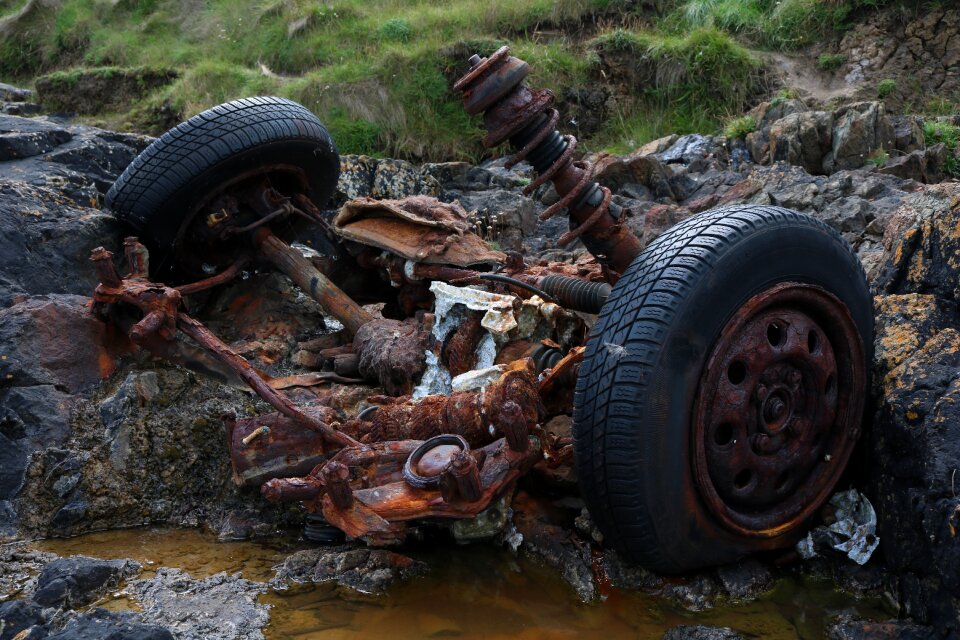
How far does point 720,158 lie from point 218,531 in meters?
6.31

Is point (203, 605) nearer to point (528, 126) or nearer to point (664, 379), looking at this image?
point (664, 379)

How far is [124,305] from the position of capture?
386cm

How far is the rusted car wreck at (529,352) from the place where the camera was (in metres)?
2.70

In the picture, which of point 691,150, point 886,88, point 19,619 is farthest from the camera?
point 886,88

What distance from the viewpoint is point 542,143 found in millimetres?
3525

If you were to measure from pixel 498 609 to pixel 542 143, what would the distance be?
184 cm

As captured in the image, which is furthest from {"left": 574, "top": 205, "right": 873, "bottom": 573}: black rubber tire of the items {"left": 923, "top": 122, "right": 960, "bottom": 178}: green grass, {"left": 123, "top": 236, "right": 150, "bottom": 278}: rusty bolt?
{"left": 923, "top": 122, "right": 960, "bottom": 178}: green grass

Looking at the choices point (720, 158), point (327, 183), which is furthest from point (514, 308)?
point (720, 158)

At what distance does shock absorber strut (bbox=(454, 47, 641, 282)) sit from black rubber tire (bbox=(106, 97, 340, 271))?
159 centimetres

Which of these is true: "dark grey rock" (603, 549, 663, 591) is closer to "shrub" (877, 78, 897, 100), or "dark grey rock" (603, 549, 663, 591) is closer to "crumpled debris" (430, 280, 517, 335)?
"crumpled debris" (430, 280, 517, 335)

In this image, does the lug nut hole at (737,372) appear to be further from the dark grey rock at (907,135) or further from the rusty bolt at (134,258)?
the dark grey rock at (907,135)

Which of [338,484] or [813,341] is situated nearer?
[338,484]

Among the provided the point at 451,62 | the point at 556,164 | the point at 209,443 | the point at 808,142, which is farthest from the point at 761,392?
the point at 451,62

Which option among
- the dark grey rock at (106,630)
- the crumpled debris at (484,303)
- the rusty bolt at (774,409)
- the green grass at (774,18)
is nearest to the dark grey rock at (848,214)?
the crumpled debris at (484,303)
